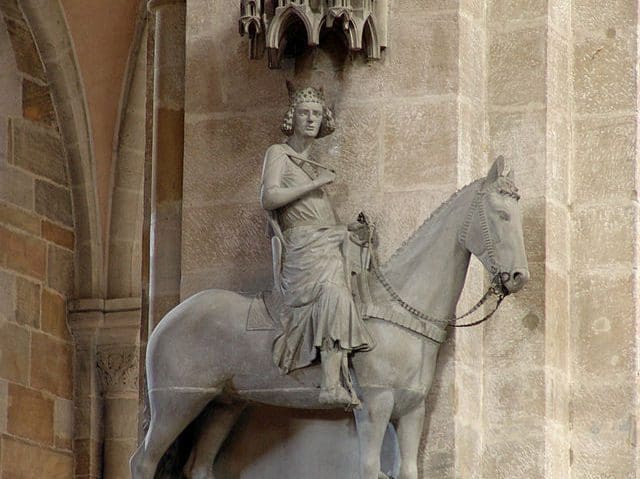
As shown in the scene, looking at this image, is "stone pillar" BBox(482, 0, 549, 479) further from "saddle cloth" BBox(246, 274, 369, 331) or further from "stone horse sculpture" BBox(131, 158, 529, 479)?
"saddle cloth" BBox(246, 274, 369, 331)

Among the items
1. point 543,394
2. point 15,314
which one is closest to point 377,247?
point 543,394

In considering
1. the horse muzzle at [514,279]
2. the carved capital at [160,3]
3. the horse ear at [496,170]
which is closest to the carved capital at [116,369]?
the carved capital at [160,3]

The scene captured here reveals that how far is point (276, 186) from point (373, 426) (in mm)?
988

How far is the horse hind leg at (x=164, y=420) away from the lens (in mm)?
10055

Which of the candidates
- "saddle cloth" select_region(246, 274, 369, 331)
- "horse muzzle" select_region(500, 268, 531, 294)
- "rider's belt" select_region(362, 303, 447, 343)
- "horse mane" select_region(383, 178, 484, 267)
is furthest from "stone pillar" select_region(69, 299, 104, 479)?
"horse muzzle" select_region(500, 268, 531, 294)

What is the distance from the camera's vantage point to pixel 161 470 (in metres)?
10.2

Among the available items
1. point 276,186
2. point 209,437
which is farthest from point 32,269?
point 276,186

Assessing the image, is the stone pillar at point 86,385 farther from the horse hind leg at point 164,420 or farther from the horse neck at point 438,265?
the horse neck at point 438,265

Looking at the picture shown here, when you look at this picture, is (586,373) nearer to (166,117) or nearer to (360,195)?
(360,195)

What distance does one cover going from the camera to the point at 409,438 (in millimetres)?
9883

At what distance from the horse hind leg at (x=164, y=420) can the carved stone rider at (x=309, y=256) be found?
43 centimetres

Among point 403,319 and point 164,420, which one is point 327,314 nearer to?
point 403,319

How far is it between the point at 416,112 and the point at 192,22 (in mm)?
1105

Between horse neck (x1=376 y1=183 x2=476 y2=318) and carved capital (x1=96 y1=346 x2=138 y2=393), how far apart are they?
594 cm
